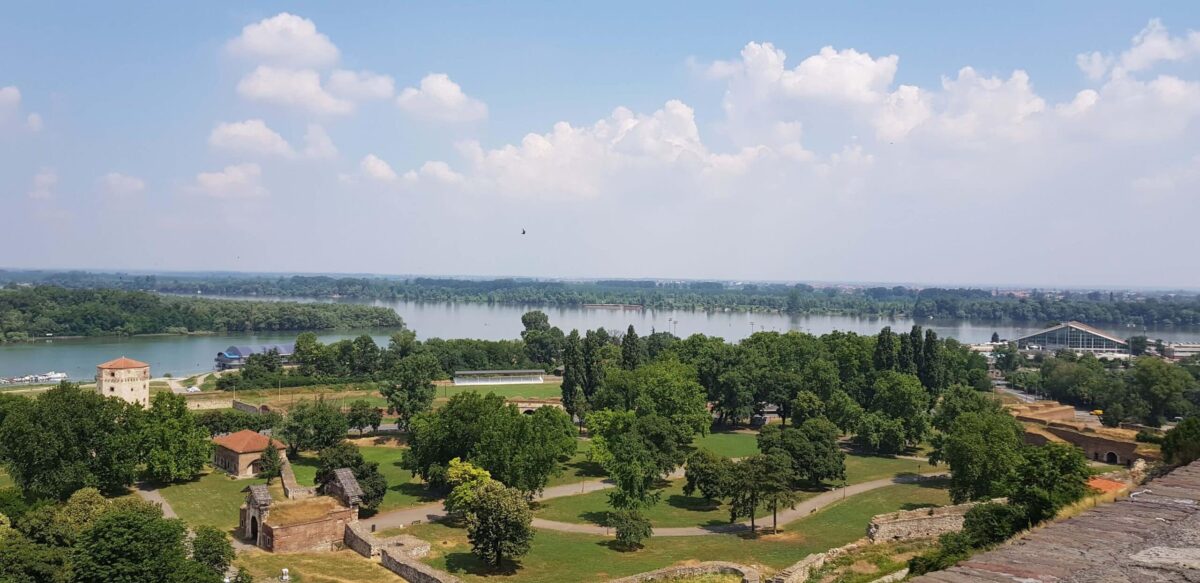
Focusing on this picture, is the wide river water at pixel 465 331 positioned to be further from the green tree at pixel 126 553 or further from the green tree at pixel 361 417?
the green tree at pixel 126 553

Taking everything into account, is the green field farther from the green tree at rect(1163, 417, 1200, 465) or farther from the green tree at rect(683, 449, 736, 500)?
the green tree at rect(1163, 417, 1200, 465)

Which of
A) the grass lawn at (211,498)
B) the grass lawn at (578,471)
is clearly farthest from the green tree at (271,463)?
the grass lawn at (578,471)

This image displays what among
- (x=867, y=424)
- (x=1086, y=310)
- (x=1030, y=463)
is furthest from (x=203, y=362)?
(x=1086, y=310)

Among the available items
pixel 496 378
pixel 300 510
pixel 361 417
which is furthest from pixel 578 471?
pixel 496 378

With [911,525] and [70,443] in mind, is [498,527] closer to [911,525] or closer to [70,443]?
[911,525]

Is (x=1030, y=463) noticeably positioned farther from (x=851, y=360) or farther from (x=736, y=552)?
(x=851, y=360)

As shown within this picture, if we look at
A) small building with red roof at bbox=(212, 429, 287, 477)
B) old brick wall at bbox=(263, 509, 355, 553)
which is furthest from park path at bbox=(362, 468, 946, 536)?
small building with red roof at bbox=(212, 429, 287, 477)
